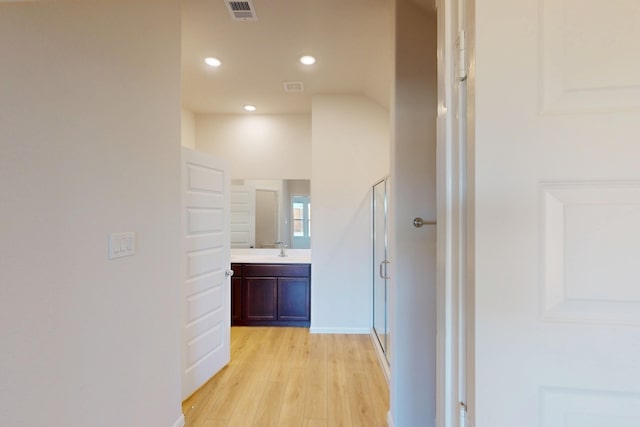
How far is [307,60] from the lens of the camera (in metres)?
2.87

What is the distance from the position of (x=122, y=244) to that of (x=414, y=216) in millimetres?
1515

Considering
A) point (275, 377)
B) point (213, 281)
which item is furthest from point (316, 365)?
point (213, 281)

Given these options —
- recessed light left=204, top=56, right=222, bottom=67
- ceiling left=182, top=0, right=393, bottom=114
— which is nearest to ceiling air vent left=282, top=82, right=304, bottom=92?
ceiling left=182, top=0, right=393, bottom=114

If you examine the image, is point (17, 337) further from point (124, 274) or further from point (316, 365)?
point (316, 365)

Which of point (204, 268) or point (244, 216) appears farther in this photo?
point (244, 216)

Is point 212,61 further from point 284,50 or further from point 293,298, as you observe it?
point 293,298

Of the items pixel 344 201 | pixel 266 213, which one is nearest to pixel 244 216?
pixel 266 213

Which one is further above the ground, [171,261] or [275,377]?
[171,261]

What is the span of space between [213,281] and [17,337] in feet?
5.33

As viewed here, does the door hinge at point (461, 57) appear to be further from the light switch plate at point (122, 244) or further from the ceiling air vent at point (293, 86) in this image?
the ceiling air vent at point (293, 86)

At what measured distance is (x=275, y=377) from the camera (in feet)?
8.57

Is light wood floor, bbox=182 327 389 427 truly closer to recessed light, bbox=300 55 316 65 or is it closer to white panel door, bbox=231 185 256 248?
white panel door, bbox=231 185 256 248

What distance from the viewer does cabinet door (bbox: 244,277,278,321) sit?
3.73 meters

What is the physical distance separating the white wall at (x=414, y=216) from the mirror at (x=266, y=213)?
8.13 feet
